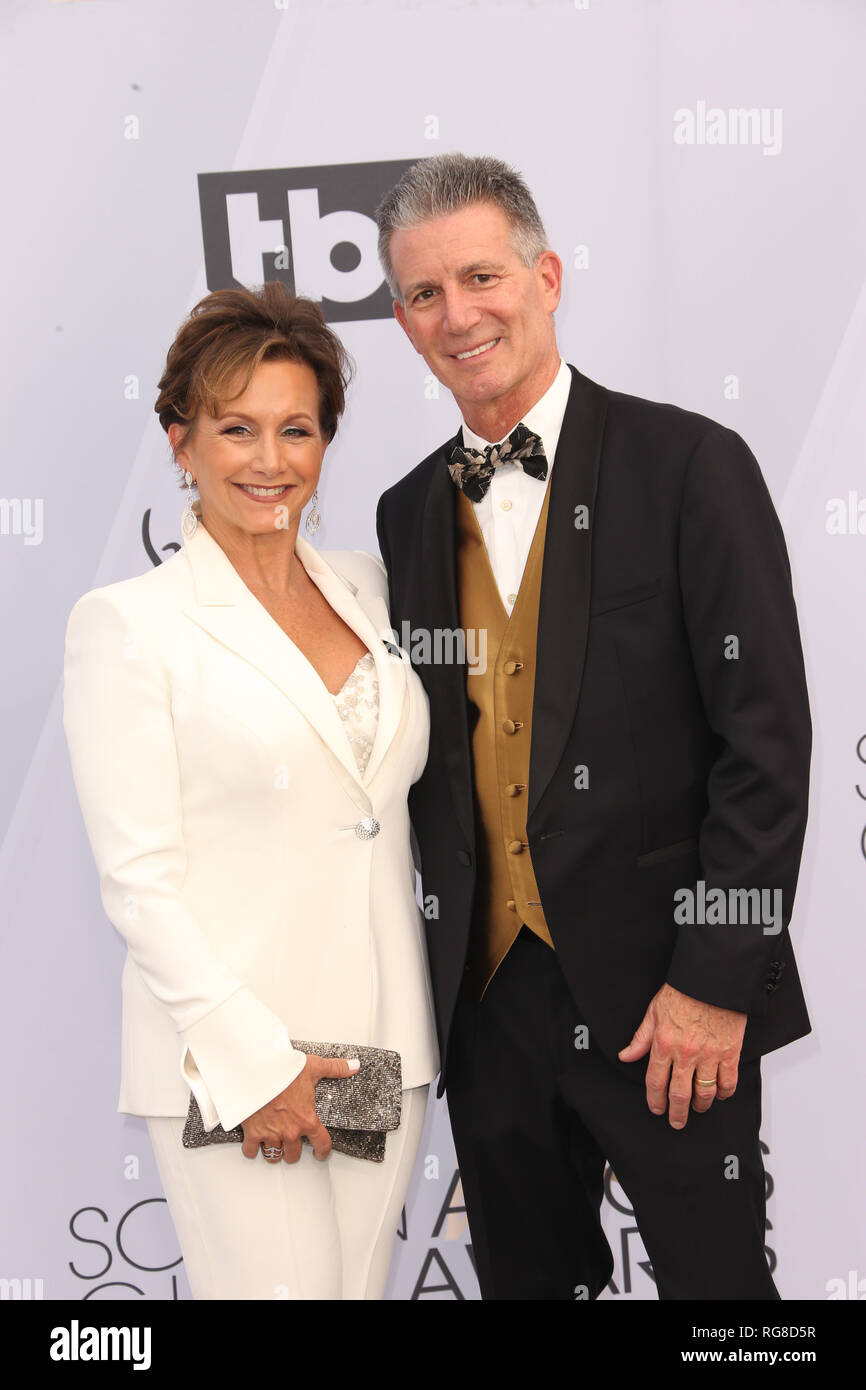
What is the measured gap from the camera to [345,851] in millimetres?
2041

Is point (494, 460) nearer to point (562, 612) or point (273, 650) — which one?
point (562, 612)

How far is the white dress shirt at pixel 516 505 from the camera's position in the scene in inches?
84.0

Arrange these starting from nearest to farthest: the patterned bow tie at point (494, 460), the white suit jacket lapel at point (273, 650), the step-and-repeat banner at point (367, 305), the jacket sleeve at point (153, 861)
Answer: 1. the jacket sleeve at point (153, 861)
2. the white suit jacket lapel at point (273, 650)
3. the patterned bow tie at point (494, 460)
4. the step-and-repeat banner at point (367, 305)

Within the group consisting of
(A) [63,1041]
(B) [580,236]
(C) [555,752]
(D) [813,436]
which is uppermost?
(B) [580,236]

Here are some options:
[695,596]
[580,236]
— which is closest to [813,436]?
[580,236]

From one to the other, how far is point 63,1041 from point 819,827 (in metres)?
1.92

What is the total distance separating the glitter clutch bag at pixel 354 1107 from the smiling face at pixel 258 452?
907 mm

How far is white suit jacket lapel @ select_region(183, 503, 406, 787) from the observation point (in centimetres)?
202

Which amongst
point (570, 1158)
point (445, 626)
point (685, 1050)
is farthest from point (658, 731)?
point (570, 1158)

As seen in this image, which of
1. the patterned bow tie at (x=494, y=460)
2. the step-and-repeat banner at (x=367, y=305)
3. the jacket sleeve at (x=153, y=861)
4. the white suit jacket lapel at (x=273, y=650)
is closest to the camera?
the jacket sleeve at (x=153, y=861)

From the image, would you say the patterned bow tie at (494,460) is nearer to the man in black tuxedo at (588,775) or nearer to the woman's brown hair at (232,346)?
the man in black tuxedo at (588,775)

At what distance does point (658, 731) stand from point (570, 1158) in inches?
32.8

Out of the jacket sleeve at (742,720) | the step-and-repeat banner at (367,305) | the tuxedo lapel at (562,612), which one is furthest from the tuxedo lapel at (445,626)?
the step-and-repeat banner at (367,305)
